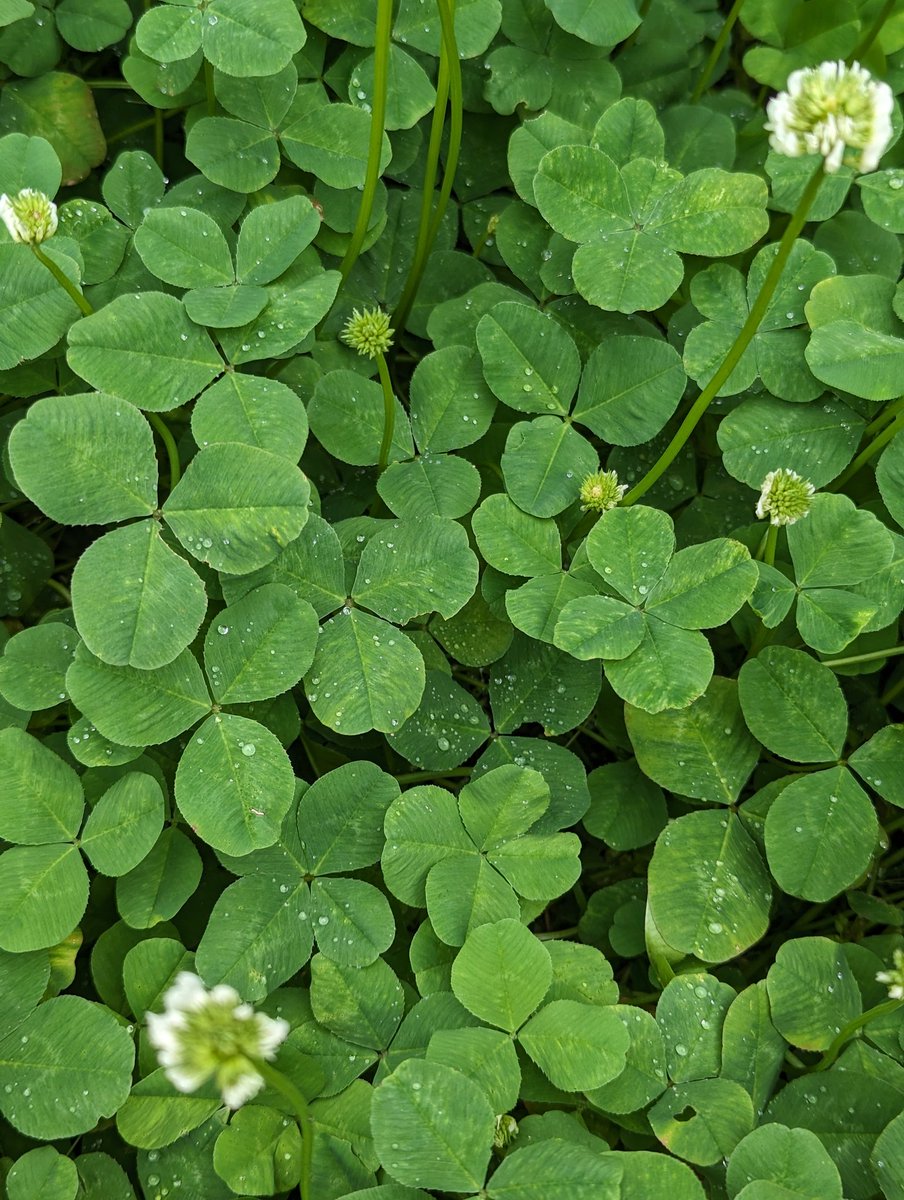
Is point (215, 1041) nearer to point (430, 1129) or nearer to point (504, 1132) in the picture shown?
point (430, 1129)

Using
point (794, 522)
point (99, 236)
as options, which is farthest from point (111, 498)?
point (794, 522)

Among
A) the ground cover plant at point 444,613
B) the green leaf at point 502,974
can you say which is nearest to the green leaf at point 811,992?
the ground cover plant at point 444,613

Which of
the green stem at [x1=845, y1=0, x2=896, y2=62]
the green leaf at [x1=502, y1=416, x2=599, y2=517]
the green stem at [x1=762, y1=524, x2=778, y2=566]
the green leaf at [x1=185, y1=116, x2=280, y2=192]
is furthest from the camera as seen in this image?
the green stem at [x1=845, y1=0, x2=896, y2=62]

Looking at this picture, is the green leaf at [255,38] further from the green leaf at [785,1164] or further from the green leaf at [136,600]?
the green leaf at [785,1164]

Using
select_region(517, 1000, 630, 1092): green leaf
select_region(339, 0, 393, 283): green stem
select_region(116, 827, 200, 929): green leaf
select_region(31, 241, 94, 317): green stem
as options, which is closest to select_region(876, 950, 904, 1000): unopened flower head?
select_region(517, 1000, 630, 1092): green leaf

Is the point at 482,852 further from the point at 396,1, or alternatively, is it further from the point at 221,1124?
the point at 396,1

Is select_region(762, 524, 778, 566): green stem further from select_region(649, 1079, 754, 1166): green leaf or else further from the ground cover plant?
select_region(649, 1079, 754, 1166): green leaf
